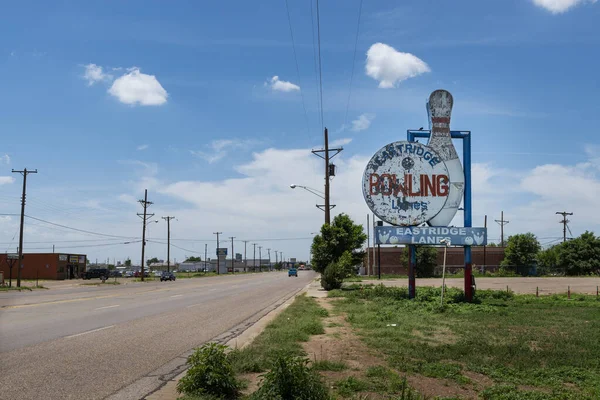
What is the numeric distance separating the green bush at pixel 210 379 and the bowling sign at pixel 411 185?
1587 centimetres

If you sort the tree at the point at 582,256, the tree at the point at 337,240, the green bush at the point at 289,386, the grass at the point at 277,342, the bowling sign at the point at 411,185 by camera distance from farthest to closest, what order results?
the tree at the point at 582,256 → the tree at the point at 337,240 → the bowling sign at the point at 411,185 → the grass at the point at 277,342 → the green bush at the point at 289,386

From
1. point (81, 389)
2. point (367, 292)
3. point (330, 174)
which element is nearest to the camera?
point (81, 389)

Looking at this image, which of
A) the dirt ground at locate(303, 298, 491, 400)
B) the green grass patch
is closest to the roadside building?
the dirt ground at locate(303, 298, 491, 400)

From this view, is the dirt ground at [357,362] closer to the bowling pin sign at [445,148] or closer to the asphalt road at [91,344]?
the asphalt road at [91,344]

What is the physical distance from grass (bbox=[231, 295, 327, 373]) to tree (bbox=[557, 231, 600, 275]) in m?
68.5

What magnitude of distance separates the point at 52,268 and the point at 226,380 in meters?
81.2

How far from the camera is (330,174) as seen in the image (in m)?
36.7

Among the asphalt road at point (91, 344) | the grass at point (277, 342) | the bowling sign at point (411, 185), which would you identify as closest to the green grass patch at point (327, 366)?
the grass at point (277, 342)

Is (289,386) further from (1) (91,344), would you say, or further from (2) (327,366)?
(1) (91,344)

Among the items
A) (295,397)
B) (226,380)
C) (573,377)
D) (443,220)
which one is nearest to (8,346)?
(226,380)

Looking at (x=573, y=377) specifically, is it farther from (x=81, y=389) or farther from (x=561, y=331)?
(x=81, y=389)

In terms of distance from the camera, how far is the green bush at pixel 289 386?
6.28 meters

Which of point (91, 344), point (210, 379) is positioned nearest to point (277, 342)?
point (91, 344)

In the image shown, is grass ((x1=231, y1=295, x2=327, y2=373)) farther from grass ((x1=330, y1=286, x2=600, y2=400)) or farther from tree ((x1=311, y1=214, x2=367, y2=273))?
tree ((x1=311, y1=214, x2=367, y2=273))
